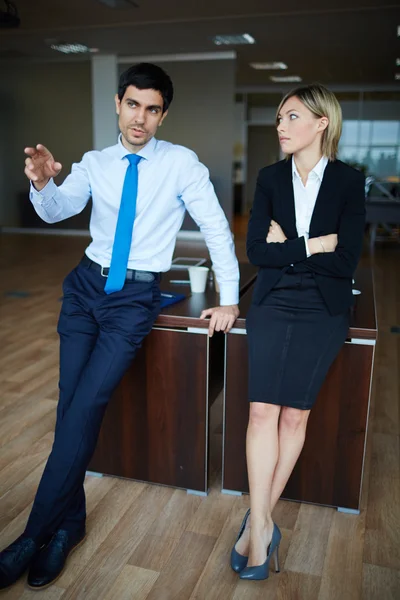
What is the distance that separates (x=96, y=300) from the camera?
7.03 feet

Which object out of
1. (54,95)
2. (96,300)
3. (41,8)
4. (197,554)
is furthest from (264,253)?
(54,95)

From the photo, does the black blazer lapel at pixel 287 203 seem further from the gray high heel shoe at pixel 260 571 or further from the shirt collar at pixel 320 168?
the gray high heel shoe at pixel 260 571

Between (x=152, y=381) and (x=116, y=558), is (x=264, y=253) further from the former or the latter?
(x=116, y=558)

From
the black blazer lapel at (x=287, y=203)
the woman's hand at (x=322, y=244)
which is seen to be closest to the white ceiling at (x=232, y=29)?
→ the black blazer lapel at (x=287, y=203)

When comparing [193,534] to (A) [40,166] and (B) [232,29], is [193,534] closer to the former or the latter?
(A) [40,166]

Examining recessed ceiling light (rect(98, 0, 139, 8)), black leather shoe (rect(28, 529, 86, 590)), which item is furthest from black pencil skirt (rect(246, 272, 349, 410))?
recessed ceiling light (rect(98, 0, 139, 8))

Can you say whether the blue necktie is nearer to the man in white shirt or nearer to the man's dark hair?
the man in white shirt

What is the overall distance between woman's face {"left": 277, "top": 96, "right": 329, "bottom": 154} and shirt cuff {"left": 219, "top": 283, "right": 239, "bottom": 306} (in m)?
0.55

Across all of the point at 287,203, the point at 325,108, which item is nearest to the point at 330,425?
the point at 287,203

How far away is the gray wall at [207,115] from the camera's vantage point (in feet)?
34.4

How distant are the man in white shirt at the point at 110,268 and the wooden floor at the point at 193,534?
16 centimetres

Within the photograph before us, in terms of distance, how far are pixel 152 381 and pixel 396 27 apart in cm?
771

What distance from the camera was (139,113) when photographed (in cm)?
211

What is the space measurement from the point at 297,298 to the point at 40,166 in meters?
0.97
